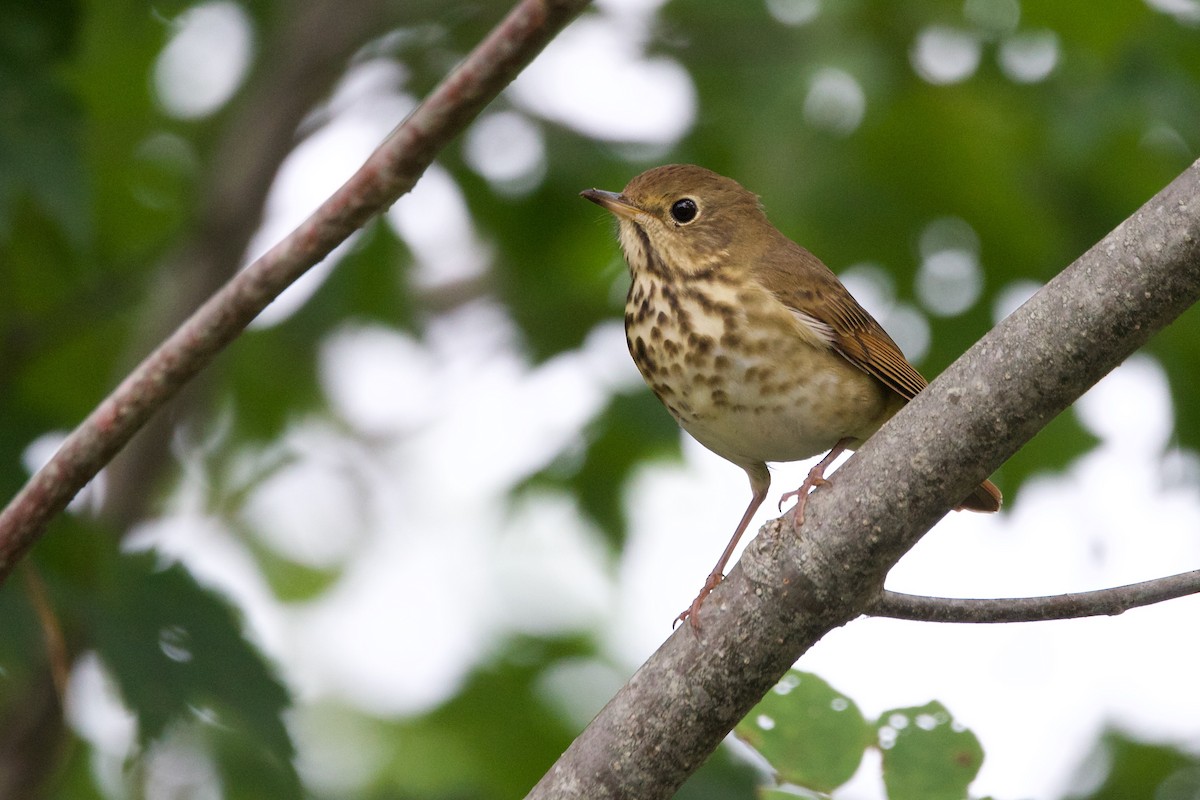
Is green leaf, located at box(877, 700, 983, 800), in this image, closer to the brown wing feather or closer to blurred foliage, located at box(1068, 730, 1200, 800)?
the brown wing feather

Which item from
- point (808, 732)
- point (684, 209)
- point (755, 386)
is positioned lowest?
point (808, 732)

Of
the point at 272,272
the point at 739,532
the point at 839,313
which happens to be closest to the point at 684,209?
the point at 839,313

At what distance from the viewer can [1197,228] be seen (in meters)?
2.08

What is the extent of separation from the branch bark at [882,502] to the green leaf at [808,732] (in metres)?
0.15

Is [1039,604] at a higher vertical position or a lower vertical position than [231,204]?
higher

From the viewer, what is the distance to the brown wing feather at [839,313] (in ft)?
12.9

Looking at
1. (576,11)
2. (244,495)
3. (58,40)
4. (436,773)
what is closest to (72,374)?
(244,495)

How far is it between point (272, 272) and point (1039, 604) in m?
1.42

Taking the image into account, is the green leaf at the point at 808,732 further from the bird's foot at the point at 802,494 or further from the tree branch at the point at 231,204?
the tree branch at the point at 231,204

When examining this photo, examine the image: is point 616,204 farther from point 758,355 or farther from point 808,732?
point 808,732

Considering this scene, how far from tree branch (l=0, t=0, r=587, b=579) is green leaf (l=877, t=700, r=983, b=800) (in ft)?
4.16

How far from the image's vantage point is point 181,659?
3.35m

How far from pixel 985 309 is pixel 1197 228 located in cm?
301

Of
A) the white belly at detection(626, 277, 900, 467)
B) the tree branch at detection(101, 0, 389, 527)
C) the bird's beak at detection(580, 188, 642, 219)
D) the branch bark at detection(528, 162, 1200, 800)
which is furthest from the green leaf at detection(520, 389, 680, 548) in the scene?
the branch bark at detection(528, 162, 1200, 800)
